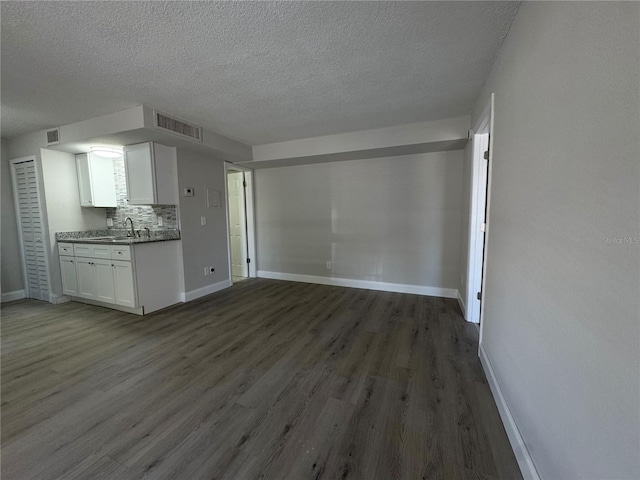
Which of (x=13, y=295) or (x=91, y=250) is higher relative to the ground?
(x=91, y=250)

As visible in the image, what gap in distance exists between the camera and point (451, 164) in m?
3.55

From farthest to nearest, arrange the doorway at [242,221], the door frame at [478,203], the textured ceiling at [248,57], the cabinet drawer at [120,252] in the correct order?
the doorway at [242,221] → the cabinet drawer at [120,252] → the door frame at [478,203] → the textured ceiling at [248,57]

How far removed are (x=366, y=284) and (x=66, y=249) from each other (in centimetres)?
455

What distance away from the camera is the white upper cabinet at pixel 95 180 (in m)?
3.68

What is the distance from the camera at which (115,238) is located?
3.69 meters

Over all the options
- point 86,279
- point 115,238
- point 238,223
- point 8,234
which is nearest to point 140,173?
point 115,238

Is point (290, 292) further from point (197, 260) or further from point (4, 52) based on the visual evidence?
point (4, 52)

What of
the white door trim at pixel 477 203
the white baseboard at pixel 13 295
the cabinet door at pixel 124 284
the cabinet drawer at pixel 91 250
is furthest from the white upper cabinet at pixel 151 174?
the white door trim at pixel 477 203

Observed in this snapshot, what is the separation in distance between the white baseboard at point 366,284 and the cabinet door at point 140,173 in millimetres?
2417

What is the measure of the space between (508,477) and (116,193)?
5.25m

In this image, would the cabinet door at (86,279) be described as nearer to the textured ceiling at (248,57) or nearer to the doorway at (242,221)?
the textured ceiling at (248,57)

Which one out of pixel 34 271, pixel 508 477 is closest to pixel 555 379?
pixel 508 477

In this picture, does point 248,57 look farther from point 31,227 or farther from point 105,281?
point 31,227

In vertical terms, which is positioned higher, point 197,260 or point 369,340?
point 197,260
